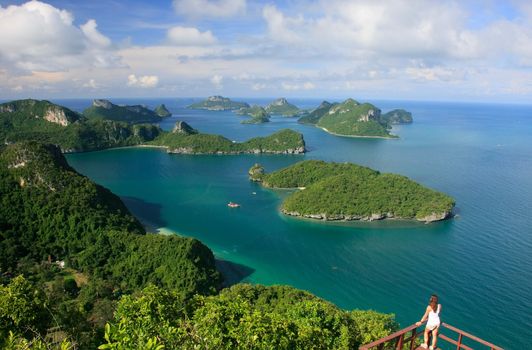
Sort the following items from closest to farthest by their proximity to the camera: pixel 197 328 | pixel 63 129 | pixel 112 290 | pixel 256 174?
pixel 197 328
pixel 112 290
pixel 256 174
pixel 63 129

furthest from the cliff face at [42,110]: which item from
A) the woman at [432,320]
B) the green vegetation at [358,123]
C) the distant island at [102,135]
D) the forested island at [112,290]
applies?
the woman at [432,320]

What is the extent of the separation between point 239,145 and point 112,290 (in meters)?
91.6

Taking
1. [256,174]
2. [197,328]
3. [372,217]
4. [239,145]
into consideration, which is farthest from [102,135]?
[197,328]

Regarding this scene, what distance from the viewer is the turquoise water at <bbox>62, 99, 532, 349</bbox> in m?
36.6

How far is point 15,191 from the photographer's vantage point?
47.0 m

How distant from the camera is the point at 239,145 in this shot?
4921 inches

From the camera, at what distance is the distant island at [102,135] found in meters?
124

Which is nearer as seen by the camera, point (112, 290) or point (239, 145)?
point (112, 290)

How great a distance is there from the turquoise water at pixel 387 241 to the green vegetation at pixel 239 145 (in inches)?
905

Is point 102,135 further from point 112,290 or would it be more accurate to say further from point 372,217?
point 112,290

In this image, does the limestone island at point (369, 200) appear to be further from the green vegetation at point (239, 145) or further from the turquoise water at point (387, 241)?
the green vegetation at point (239, 145)

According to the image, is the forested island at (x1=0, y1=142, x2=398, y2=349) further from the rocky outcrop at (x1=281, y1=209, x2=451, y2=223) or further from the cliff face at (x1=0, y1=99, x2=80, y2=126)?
the cliff face at (x1=0, y1=99, x2=80, y2=126)

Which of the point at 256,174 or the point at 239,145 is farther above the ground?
the point at 239,145

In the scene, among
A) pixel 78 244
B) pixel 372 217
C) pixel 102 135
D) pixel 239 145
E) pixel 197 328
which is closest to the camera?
pixel 197 328
